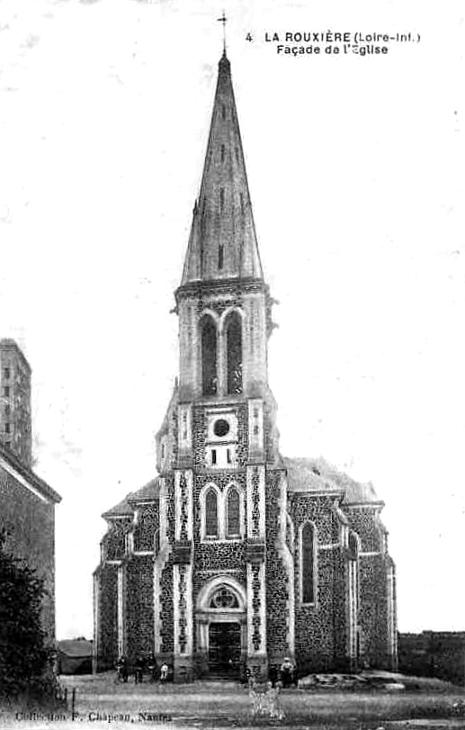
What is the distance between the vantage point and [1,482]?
12250 mm

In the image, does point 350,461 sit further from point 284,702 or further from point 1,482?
point 1,482

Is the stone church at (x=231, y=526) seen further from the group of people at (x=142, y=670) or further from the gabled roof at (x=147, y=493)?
the group of people at (x=142, y=670)

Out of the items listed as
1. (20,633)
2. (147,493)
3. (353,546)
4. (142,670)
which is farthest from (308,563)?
(20,633)

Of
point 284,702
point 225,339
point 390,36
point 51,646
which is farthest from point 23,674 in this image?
point 390,36

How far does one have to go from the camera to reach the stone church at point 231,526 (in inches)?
535

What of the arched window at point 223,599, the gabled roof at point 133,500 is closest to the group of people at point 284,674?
the arched window at point 223,599

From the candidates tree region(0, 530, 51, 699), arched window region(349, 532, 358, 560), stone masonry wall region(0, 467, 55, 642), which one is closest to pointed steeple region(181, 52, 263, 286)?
stone masonry wall region(0, 467, 55, 642)

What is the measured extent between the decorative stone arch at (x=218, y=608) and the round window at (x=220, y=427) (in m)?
Result: 1.85

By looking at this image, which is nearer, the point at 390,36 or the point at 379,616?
the point at 390,36

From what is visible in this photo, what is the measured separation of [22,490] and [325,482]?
417 cm

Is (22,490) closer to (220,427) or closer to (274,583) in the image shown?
(274,583)

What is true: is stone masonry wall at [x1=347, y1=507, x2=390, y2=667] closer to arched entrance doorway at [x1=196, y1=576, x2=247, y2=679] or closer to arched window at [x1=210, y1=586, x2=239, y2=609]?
arched entrance doorway at [x1=196, y1=576, x2=247, y2=679]

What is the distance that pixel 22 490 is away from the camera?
1243 cm

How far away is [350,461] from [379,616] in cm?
197
